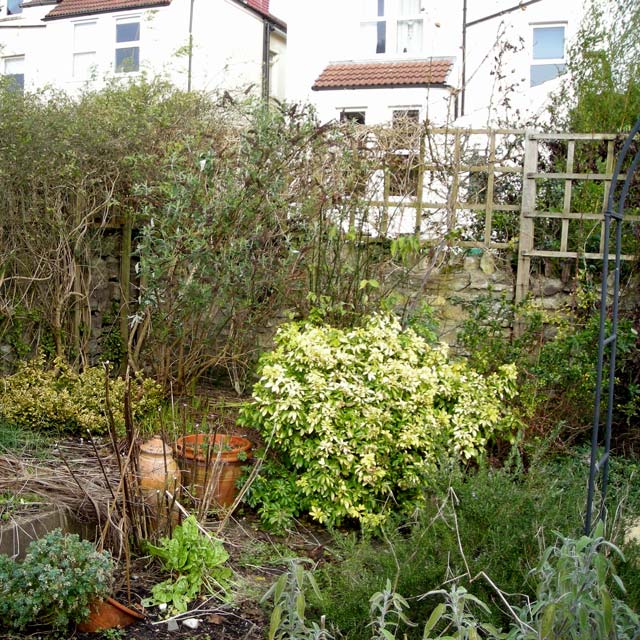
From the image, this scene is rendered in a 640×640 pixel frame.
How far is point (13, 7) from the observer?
66.6ft

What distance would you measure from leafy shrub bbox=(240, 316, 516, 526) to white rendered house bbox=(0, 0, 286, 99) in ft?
41.2

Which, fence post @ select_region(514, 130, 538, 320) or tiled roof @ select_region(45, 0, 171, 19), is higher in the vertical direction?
tiled roof @ select_region(45, 0, 171, 19)

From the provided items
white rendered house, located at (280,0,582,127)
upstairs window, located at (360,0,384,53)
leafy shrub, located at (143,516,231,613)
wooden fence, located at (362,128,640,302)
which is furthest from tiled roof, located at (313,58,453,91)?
leafy shrub, located at (143,516,231,613)

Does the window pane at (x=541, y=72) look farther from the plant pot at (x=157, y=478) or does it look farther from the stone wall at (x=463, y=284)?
the plant pot at (x=157, y=478)

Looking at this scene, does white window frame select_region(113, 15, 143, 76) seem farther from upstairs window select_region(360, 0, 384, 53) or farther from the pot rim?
the pot rim

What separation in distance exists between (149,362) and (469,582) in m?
4.47

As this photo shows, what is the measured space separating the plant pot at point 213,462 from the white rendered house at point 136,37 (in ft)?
41.9

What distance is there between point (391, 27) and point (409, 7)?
1.84ft

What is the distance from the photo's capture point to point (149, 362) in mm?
7105

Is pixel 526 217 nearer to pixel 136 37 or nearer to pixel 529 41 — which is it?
pixel 529 41

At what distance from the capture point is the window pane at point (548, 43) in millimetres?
15969

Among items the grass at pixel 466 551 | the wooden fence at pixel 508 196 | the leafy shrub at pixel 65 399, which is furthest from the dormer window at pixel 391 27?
the grass at pixel 466 551

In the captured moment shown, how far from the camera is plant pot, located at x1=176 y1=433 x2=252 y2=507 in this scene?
488 centimetres

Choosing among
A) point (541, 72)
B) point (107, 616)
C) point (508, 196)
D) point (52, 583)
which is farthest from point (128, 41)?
point (52, 583)
